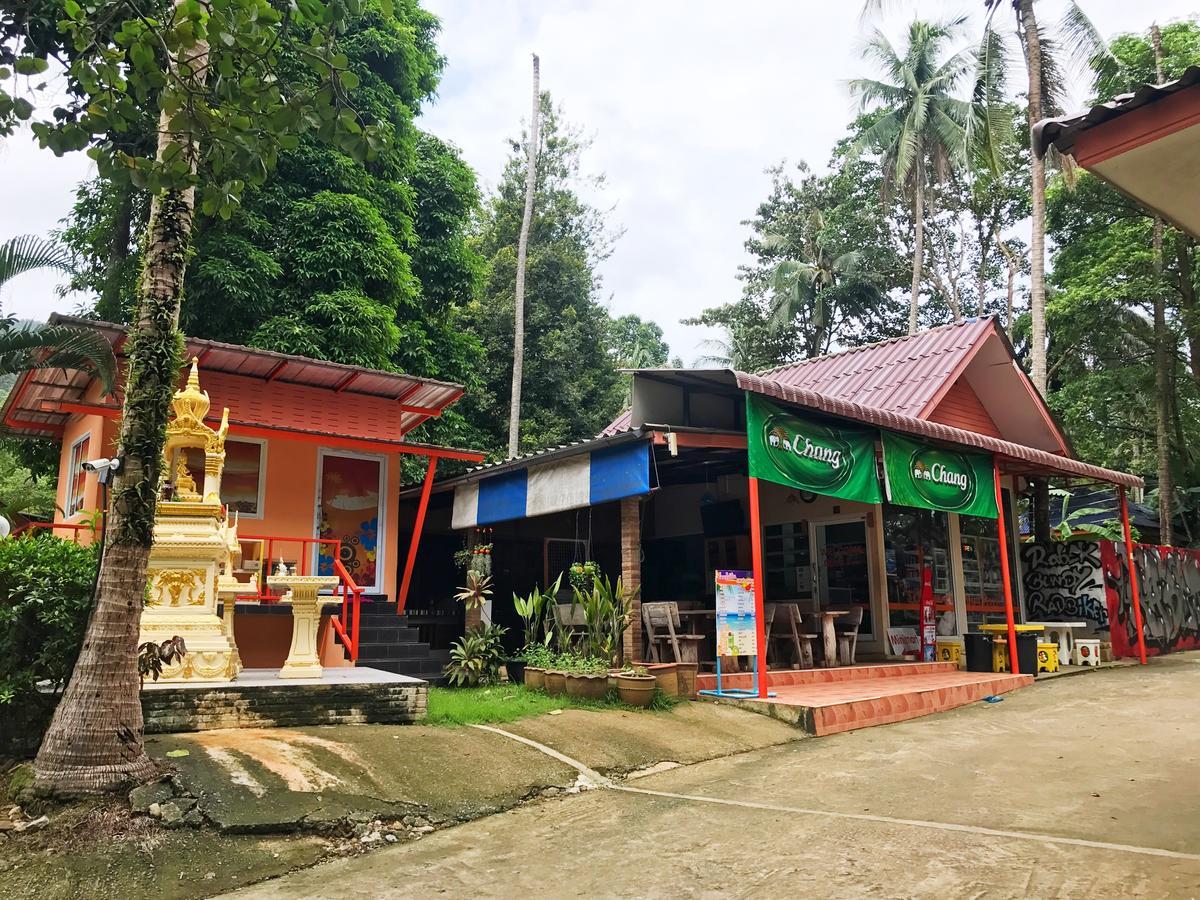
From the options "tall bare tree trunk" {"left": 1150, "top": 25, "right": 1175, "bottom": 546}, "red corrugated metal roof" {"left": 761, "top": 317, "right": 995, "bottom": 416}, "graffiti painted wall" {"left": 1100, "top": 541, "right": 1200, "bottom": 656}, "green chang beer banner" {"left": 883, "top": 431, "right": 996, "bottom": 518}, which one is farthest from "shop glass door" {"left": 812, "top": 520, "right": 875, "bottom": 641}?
"tall bare tree trunk" {"left": 1150, "top": 25, "right": 1175, "bottom": 546}

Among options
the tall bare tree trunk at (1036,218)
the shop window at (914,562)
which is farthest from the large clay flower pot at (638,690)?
the tall bare tree trunk at (1036,218)

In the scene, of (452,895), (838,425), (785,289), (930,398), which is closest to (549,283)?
(785,289)

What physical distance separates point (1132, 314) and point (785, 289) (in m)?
11.0

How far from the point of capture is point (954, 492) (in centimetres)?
1146

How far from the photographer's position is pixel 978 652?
12.1 meters

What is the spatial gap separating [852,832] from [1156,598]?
13334mm

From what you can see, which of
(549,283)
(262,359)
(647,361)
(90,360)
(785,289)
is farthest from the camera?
(647,361)

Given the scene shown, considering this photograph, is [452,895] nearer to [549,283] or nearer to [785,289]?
[549,283]

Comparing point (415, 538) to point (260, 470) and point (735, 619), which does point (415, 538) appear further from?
point (735, 619)

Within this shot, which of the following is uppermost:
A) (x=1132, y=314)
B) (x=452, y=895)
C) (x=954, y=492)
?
(x=1132, y=314)

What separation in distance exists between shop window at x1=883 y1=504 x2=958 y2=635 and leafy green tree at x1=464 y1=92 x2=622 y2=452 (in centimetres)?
1078

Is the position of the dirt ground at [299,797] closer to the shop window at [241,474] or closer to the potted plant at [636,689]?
the potted plant at [636,689]

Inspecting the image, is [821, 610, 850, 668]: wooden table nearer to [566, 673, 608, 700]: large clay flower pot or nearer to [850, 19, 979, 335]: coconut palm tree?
[566, 673, 608, 700]: large clay flower pot

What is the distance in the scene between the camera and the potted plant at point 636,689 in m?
8.15
